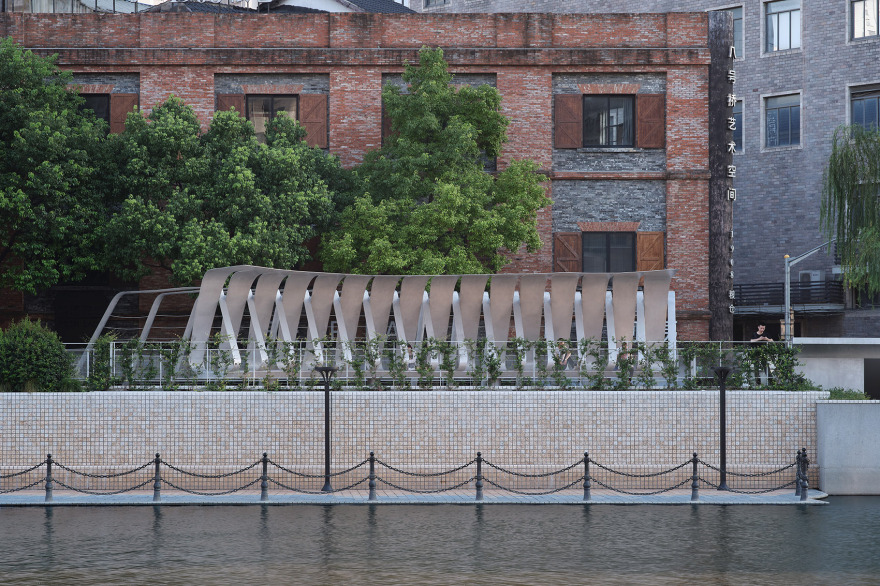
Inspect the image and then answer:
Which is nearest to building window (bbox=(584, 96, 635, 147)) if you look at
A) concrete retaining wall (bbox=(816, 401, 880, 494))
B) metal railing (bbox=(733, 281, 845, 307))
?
concrete retaining wall (bbox=(816, 401, 880, 494))

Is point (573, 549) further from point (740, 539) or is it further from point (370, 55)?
point (370, 55)

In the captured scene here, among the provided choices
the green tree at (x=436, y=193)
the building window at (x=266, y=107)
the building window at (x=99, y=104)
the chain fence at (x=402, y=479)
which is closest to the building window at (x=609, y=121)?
the green tree at (x=436, y=193)

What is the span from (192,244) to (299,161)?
3.79 meters

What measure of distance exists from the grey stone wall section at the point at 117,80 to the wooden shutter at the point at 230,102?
256 centimetres

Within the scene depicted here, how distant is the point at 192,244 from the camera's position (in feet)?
92.0

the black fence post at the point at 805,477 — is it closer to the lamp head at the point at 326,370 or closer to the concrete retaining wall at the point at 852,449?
the concrete retaining wall at the point at 852,449

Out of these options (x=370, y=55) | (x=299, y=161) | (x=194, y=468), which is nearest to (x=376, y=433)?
(x=194, y=468)

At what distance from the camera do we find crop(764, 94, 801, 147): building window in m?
50.4

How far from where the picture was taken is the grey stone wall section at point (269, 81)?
109 feet

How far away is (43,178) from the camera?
28.8 metres

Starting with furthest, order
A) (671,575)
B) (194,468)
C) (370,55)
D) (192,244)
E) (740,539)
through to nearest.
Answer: (370,55) → (192,244) → (194,468) → (740,539) → (671,575)

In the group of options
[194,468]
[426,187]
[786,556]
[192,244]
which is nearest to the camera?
[786,556]

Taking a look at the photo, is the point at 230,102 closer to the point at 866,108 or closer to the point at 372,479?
the point at 372,479

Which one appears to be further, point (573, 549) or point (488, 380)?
point (488, 380)
